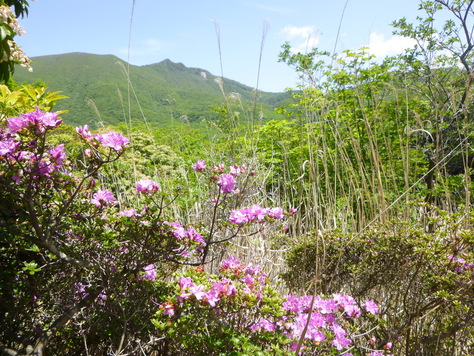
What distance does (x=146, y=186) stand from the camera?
109cm

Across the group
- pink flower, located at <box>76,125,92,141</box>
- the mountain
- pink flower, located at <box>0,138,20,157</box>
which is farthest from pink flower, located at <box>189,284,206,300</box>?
the mountain

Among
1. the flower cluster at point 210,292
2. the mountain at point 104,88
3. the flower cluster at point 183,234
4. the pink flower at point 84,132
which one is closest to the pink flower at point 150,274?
the flower cluster at point 183,234

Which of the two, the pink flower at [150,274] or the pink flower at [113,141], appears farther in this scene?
the pink flower at [150,274]

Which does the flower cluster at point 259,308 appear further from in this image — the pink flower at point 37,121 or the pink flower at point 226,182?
the pink flower at point 37,121

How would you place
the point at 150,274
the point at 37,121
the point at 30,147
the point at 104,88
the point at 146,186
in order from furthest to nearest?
the point at 104,88, the point at 150,274, the point at 146,186, the point at 30,147, the point at 37,121

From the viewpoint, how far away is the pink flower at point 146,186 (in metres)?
1.07

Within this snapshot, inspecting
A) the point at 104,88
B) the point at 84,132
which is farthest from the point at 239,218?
the point at 104,88

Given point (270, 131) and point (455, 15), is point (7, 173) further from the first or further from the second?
point (455, 15)

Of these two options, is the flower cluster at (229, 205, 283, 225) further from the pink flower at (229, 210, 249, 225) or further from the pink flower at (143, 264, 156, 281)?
the pink flower at (143, 264, 156, 281)

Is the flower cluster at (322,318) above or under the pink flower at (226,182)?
under

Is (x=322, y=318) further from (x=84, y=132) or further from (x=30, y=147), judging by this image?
(x=30, y=147)

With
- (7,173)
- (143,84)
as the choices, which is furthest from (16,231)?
(143,84)

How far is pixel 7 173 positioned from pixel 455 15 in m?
6.82

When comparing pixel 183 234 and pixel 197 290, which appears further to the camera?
pixel 183 234
